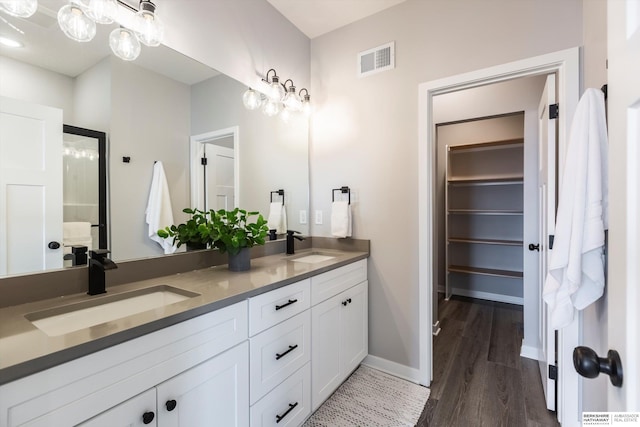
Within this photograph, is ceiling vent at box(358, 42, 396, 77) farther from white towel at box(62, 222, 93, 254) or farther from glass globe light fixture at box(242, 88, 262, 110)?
white towel at box(62, 222, 93, 254)

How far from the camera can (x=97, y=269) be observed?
3.80 feet

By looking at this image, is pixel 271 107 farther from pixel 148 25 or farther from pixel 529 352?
pixel 529 352

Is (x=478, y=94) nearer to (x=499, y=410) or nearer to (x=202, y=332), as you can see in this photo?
(x=499, y=410)

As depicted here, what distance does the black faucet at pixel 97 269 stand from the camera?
44.7 inches

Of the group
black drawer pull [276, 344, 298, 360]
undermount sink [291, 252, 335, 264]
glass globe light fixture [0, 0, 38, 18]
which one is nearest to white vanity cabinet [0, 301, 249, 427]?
black drawer pull [276, 344, 298, 360]

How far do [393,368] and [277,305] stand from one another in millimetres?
1302

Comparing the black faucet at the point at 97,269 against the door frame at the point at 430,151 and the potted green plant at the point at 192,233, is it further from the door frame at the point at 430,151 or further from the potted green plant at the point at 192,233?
the door frame at the point at 430,151

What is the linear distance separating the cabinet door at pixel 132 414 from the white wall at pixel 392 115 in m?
1.65

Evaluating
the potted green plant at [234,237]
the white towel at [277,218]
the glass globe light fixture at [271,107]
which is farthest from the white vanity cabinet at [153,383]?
the glass globe light fixture at [271,107]

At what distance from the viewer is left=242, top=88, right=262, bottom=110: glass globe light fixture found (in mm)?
1936

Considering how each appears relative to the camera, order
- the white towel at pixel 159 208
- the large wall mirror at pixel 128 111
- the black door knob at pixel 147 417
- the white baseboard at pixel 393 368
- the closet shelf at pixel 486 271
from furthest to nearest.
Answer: the closet shelf at pixel 486 271, the white baseboard at pixel 393 368, the white towel at pixel 159 208, the large wall mirror at pixel 128 111, the black door knob at pixel 147 417

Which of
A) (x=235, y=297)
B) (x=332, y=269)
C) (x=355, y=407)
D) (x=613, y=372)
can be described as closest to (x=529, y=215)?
(x=332, y=269)

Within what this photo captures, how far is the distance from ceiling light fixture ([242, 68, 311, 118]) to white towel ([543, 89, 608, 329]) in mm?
1731

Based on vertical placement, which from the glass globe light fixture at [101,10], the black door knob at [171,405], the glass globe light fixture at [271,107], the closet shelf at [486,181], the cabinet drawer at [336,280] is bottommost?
the black door knob at [171,405]
